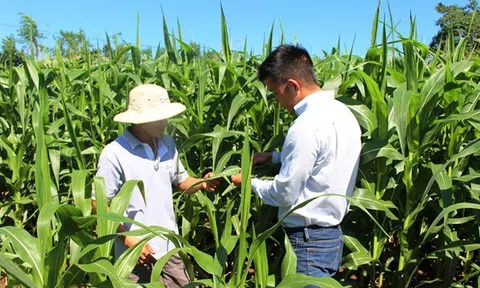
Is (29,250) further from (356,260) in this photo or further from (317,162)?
(356,260)

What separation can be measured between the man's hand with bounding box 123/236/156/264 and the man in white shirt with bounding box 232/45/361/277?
1.79ft

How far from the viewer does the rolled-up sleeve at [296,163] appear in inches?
74.2

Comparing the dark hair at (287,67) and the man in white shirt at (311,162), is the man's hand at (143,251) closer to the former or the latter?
the man in white shirt at (311,162)

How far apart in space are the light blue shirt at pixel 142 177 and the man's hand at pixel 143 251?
4 centimetres

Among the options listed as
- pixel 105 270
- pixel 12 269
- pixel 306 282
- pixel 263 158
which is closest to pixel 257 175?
pixel 263 158

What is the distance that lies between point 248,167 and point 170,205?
86 centimetres

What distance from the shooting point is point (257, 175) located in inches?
95.5

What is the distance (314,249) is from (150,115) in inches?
34.6

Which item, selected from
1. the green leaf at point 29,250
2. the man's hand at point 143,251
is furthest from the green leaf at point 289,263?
the green leaf at point 29,250

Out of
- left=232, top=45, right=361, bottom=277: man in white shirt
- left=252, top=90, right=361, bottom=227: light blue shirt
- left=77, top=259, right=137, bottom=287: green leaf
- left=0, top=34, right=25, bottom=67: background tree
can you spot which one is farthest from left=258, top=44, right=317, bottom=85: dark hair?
left=0, top=34, right=25, bottom=67: background tree

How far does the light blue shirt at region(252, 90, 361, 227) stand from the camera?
190 centimetres

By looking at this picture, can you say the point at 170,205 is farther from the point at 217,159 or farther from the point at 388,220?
the point at 388,220

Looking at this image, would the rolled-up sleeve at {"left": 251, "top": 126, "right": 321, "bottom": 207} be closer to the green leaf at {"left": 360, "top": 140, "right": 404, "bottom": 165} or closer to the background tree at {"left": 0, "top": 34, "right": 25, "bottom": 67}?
the green leaf at {"left": 360, "top": 140, "right": 404, "bottom": 165}

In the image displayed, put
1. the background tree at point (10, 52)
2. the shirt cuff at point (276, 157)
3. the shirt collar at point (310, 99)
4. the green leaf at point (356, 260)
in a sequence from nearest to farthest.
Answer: the shirt collar at point (310, 99), the green leaf at point (356, 260), the shirt cuff at point (276, 157), the background tree at point (10, 52)
